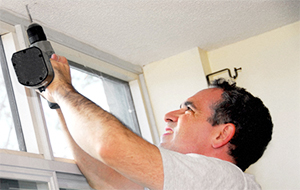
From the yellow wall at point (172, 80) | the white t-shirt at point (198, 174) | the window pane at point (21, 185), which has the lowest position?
the white t-shirt at point (198, 174)

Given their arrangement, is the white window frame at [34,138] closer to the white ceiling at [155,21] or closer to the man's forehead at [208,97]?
the white ceiling at [155,21]

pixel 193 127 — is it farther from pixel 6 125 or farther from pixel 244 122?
pixel 6 125

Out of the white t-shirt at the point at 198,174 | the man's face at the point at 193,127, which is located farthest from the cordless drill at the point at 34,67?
the man's face at the point at 193,127

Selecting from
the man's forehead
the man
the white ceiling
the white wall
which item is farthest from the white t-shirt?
the white wall

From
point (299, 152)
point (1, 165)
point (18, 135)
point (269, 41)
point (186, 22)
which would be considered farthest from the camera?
point (269, 41)

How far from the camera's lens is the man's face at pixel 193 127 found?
1.43m

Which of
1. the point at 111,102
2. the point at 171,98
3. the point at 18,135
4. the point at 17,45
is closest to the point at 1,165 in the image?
the point at 18,135

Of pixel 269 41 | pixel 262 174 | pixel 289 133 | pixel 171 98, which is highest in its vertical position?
pixel 269 41

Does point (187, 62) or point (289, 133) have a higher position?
point (187, 62)

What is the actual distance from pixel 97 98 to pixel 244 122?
845mm

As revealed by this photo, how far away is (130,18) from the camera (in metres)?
1.74

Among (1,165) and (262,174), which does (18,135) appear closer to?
(1,165)

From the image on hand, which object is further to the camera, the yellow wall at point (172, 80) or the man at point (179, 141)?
the yellow wall at point (172, 80)

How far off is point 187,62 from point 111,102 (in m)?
0.53
